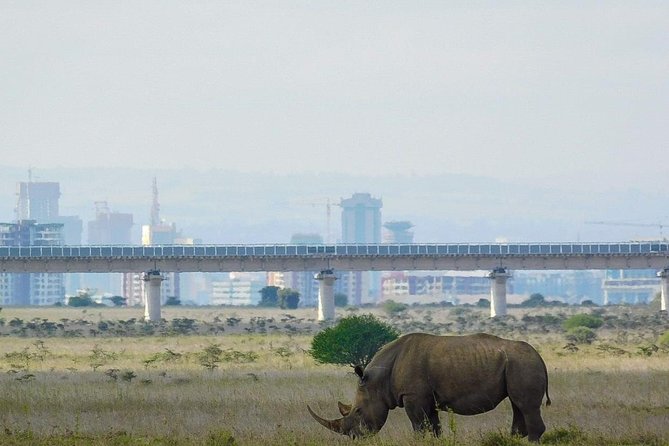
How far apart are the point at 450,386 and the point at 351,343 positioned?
29.5 metres

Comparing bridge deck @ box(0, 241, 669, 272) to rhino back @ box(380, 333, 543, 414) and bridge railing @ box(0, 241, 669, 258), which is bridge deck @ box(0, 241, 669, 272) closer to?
bridge railing @ box(0, 241, 669, 258)

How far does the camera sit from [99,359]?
65.7 metres

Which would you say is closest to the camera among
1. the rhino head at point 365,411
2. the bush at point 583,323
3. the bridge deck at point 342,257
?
the rhino head at point 365,411

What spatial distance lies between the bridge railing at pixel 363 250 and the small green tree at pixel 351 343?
7407 centimetres

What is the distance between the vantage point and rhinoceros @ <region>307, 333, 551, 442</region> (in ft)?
91.6

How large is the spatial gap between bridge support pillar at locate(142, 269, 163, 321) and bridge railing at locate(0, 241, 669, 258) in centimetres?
620

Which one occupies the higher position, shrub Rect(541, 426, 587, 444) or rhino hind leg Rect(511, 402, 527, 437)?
rhino hind leg Rect(511, 402, 527, 437)

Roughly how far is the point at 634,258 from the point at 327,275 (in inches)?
1106

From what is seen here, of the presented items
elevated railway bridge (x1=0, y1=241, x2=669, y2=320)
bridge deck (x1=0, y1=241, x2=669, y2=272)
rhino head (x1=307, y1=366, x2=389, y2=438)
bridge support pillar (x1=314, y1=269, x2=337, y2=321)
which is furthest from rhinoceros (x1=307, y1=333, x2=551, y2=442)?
bridge deck (x1=0, y1=241, x2=669, y2=272)

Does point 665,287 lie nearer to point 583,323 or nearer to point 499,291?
point 499,291

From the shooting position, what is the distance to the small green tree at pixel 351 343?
188 ft

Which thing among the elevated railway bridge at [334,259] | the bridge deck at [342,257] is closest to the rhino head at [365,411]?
the elevated railway bridge at [334,259]

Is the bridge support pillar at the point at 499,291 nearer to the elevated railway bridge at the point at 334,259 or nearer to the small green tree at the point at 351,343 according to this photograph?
the elevated railway bridge at the point at 334,259

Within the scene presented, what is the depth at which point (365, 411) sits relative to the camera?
2802 centimetres
